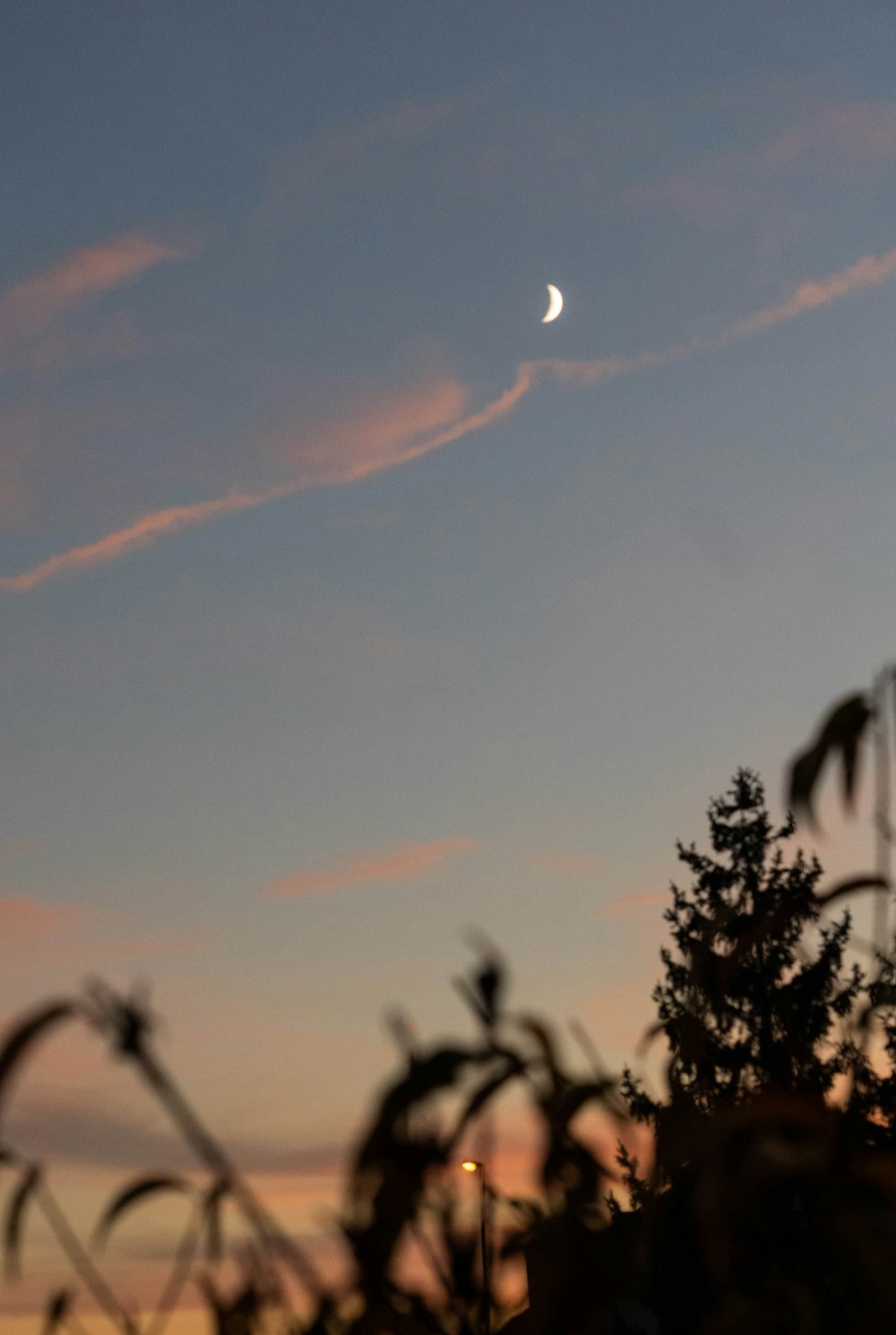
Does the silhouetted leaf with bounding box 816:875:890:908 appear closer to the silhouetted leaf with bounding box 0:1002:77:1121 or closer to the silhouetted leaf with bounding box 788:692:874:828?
the silhouetted leaf with bounding box 788:692:874:828

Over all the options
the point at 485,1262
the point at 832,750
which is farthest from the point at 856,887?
the point at 485,1262

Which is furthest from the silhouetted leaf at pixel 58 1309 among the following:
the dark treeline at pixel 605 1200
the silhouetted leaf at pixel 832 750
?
the silhouetted leaf at pixel 832 750

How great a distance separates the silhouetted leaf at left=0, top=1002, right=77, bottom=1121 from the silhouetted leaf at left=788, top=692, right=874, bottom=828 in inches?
A: 45.8

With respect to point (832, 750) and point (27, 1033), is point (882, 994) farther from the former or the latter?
point (27, 1033)

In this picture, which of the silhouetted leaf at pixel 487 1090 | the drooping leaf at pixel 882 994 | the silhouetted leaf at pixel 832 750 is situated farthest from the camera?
the drooping leaf at pixel 882 994

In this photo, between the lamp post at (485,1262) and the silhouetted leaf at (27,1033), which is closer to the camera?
the silhouetted leaf at (27,1033)

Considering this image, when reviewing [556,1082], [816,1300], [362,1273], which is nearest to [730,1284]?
[816,1300]

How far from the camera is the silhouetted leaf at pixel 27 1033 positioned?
1891 mm

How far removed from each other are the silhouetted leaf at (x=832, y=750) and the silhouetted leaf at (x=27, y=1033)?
1.16m

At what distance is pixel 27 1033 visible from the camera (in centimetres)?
194

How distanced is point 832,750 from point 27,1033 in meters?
1.32

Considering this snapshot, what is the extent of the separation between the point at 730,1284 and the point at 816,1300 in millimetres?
153

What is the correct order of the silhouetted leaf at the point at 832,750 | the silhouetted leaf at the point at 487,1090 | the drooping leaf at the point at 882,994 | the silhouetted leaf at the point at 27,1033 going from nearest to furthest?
the silhouetted leaf at the point at 27,1033
the silhouetted leaf at the point at 487,1090
the silhouetted leaf at the point at 832,750
the drooping leaf at the point at 882,994

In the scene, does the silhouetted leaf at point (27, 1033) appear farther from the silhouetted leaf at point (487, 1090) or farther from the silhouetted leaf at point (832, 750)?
the silhouetted leaf at point (832, 750)
